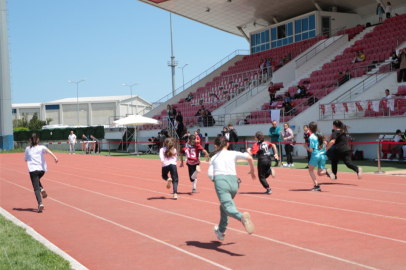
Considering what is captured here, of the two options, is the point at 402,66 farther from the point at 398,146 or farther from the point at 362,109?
the point at 398,146

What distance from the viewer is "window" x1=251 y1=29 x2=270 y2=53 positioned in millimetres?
49938

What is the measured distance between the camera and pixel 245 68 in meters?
46.7

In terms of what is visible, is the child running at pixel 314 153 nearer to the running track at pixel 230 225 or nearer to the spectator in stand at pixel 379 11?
the running track at pixel 230 225

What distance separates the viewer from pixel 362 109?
80.6 ft

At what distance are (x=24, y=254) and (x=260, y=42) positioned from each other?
4535cm

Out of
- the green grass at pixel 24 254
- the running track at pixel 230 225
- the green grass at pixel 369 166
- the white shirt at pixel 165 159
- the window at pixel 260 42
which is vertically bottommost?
the running track at pixel 230 225

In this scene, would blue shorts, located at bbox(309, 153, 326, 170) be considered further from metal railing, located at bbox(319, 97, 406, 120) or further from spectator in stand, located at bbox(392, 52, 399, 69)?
spectator in stand, located at bbox(392, 52, 399, 69)

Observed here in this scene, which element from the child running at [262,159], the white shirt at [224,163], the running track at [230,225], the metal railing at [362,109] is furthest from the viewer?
the metal railing at [362,109]

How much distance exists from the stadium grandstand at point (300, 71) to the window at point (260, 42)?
0.31 feet

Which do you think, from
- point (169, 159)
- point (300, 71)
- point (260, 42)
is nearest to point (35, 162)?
point (169, 159)

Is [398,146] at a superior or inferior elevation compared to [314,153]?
inferior

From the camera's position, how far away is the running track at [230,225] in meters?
7.02

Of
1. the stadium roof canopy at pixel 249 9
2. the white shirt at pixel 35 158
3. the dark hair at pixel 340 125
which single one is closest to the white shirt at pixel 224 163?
the white shirt at pixel 35 158

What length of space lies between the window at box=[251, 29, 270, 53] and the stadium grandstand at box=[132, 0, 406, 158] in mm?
95
